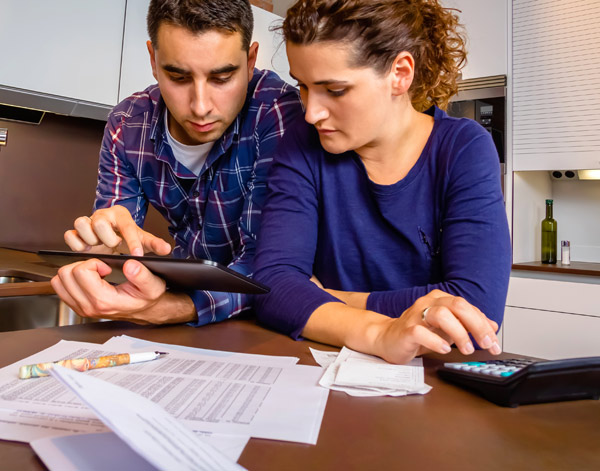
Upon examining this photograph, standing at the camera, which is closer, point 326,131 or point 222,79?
point 326,131

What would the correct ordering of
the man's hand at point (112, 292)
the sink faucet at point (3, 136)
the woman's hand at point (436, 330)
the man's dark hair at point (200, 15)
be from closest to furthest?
the woman's hand at point (436, 330) < the man's hand at point (112, 292) < the man's dark hair at point (200, 15) < the sink faucet at point (3, 136)

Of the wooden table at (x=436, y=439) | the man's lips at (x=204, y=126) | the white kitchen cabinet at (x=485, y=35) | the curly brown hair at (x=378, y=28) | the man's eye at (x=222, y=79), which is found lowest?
the wooden table at (x=436, y=439)

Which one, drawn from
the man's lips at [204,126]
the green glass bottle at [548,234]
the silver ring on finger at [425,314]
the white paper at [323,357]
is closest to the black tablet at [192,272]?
the white paper at [323,357]

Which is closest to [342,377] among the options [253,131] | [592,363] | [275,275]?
[592,363]

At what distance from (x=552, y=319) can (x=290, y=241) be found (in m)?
2.01

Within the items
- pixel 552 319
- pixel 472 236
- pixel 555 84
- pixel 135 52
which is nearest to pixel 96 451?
pixel 472 236

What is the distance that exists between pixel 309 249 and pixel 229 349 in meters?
0.31

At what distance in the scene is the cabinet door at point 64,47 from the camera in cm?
206

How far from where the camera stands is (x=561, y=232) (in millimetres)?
3051

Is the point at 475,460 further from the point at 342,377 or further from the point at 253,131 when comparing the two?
the point at 253,131

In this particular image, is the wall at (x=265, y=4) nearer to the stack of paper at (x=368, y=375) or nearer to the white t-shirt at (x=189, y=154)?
the white t-shirt at (x=189, y=154)

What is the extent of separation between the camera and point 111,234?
945mm

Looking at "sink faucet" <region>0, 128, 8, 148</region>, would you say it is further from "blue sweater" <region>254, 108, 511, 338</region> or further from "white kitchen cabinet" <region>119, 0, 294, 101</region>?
"blue sweater" <region>254, 108, 511, 338</region>

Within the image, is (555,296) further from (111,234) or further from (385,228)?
(111,234)
